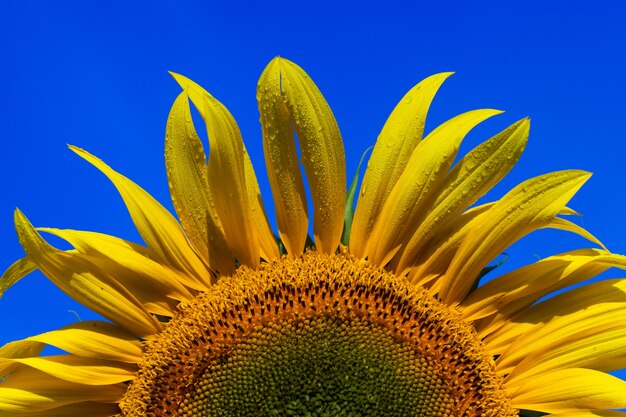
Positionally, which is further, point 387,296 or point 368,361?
point 387,296

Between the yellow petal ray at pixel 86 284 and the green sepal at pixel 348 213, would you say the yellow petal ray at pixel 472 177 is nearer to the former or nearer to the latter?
the green sepal at pixel 348 213

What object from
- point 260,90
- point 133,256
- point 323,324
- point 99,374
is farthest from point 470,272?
point 99,374

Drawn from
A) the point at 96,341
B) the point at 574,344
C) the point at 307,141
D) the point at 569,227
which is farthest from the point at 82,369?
the point at 569,227

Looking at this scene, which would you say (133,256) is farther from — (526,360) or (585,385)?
(585,385)

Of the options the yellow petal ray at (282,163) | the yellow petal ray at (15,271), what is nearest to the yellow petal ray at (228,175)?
the yellow petal ray at (282,163)

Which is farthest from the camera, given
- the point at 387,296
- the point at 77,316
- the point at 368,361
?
the point at 77,316

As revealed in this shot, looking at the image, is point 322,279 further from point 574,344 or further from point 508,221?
point 574,344
